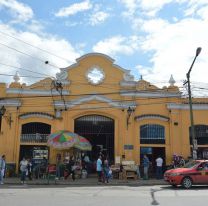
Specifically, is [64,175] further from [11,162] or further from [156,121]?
[156,121]

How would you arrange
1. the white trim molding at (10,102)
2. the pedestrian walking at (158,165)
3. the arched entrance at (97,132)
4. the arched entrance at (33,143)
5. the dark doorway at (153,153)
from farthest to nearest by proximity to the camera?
the arched entrance at (97,132) < the dark doorway at (153,153) < the white trim molding at (10,102) < the arched entrance at (33,143) < the pedestrian walking at (158,165)

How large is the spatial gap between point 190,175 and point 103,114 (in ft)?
32.0

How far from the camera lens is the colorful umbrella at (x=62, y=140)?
76.0 feet

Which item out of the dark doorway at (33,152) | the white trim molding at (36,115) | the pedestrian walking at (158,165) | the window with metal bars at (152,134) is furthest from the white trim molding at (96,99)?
the pedestrian walking at (158,165)

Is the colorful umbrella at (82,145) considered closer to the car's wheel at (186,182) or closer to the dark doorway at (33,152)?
the dark doorway at (33,152)

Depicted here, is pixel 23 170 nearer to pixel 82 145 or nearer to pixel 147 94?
pixel 82 145

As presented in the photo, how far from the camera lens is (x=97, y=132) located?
26547 millimetres

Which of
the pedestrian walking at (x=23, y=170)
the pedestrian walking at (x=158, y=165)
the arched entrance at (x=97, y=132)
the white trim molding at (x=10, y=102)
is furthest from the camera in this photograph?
the arched entrance at (x=97, y=132)

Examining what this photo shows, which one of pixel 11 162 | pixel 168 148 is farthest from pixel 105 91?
pixel 11 162

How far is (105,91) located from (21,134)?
7.05 meters

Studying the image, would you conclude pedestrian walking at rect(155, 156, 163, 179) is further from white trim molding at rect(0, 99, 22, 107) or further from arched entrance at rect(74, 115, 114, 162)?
white trim molding at rect(0, 99, 22, 107)

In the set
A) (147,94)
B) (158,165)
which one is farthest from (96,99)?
(158,165)

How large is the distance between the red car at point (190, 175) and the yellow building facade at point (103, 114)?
7.16 m

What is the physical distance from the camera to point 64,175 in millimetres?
23938
